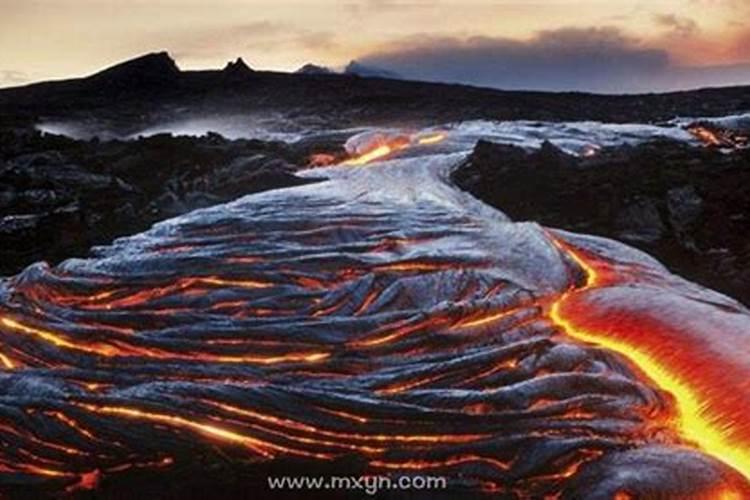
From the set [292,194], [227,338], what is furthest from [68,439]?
[292,194]

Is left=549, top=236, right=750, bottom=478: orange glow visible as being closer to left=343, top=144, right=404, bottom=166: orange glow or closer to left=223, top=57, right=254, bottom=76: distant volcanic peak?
left=343, top=144, right=404, bottom=166: orange glow

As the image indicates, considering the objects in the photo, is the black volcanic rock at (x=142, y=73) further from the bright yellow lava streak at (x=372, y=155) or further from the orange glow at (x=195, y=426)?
the orange glow at (x=195, y=426)

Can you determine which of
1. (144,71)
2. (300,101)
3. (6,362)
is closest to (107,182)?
(6,362)

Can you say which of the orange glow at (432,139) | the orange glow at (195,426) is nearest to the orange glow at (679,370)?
the orange glow at (195,426)

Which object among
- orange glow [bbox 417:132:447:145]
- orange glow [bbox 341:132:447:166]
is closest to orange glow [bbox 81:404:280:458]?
orange glow [bbox 341:132:447:166]

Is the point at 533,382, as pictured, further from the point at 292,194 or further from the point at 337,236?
the point at 292,194

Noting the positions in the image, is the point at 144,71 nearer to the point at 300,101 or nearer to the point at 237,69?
the point at 237,69
